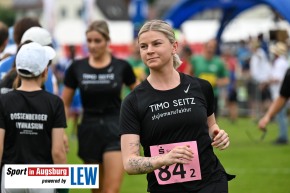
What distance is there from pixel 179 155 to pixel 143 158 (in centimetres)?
45

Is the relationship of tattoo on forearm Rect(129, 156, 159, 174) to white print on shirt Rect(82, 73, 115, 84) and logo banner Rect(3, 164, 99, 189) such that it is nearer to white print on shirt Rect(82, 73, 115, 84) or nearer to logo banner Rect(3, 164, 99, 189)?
logo banner Rect(3, 164, 99, 189)

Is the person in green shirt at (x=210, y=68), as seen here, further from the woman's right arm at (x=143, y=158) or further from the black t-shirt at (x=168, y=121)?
the woman's right arm at (x=143, y=158)

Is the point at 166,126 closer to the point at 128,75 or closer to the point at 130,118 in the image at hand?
the point at 130,118

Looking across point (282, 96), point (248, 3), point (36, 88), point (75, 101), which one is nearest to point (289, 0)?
point (75, 101)

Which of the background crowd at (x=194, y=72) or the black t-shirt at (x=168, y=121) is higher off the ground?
the background crowd at (x=194, y=72)

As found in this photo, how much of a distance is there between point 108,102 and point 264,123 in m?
1.84

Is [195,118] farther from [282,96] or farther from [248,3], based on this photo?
[248,3]

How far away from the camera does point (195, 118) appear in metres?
5.88

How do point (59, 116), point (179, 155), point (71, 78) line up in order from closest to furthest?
point (179, 155), point (59, 116), point (71, 78)

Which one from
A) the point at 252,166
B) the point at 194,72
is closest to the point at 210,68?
the point at 194,72

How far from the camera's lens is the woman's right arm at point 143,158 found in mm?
5270

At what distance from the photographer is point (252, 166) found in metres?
14.7

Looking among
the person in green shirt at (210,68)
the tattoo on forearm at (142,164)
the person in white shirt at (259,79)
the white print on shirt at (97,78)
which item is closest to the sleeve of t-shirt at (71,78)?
the white print on shirt at (97,78)

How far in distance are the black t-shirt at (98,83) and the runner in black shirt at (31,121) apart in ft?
8.10
